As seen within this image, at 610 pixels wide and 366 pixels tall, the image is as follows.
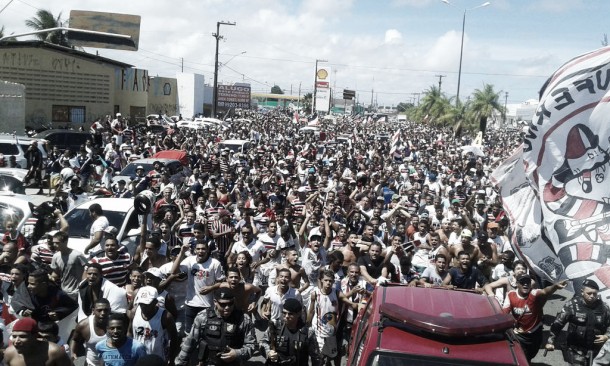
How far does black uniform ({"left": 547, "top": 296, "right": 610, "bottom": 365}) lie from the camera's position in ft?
20.5

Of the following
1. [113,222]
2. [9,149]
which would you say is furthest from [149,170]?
[113,222]

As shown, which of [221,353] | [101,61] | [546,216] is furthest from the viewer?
[101,61]

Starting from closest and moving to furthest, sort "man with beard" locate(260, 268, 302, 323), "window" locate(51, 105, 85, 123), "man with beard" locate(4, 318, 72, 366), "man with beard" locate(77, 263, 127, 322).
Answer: "man with beard" locate(4, 318, 72, 366), "man with beard" locate(77, 263, 127, 322), "man with beard" locate(260, 268, 302, 323), "window" locate(51, 105, 85, 123)

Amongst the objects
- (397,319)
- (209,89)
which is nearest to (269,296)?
(397,319)

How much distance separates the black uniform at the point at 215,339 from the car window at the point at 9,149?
16.4 meters

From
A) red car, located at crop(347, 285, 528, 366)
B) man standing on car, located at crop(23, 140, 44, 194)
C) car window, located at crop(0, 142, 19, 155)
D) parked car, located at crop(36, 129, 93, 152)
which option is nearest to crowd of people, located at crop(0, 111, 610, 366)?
red car, located at crop(347, 285, 528, 366)

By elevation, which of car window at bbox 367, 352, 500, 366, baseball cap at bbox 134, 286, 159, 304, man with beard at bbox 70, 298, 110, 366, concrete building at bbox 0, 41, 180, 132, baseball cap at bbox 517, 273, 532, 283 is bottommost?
man with beard at bbox 70, 298, 110, 366

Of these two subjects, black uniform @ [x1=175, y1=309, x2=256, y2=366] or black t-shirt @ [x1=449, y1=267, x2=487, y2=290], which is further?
black t-shirt @ [x1=449, y1=267, x2=487, y2=290]

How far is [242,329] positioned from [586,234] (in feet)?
13.1

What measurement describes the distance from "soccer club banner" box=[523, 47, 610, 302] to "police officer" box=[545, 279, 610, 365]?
0.59 feet

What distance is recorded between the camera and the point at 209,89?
71.9 metres

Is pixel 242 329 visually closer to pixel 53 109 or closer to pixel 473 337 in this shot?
pixel 473 337

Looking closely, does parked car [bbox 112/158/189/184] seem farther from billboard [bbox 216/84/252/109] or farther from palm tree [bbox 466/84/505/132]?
billboard [bbox 216/84/252/109]

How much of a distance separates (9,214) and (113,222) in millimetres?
1530
